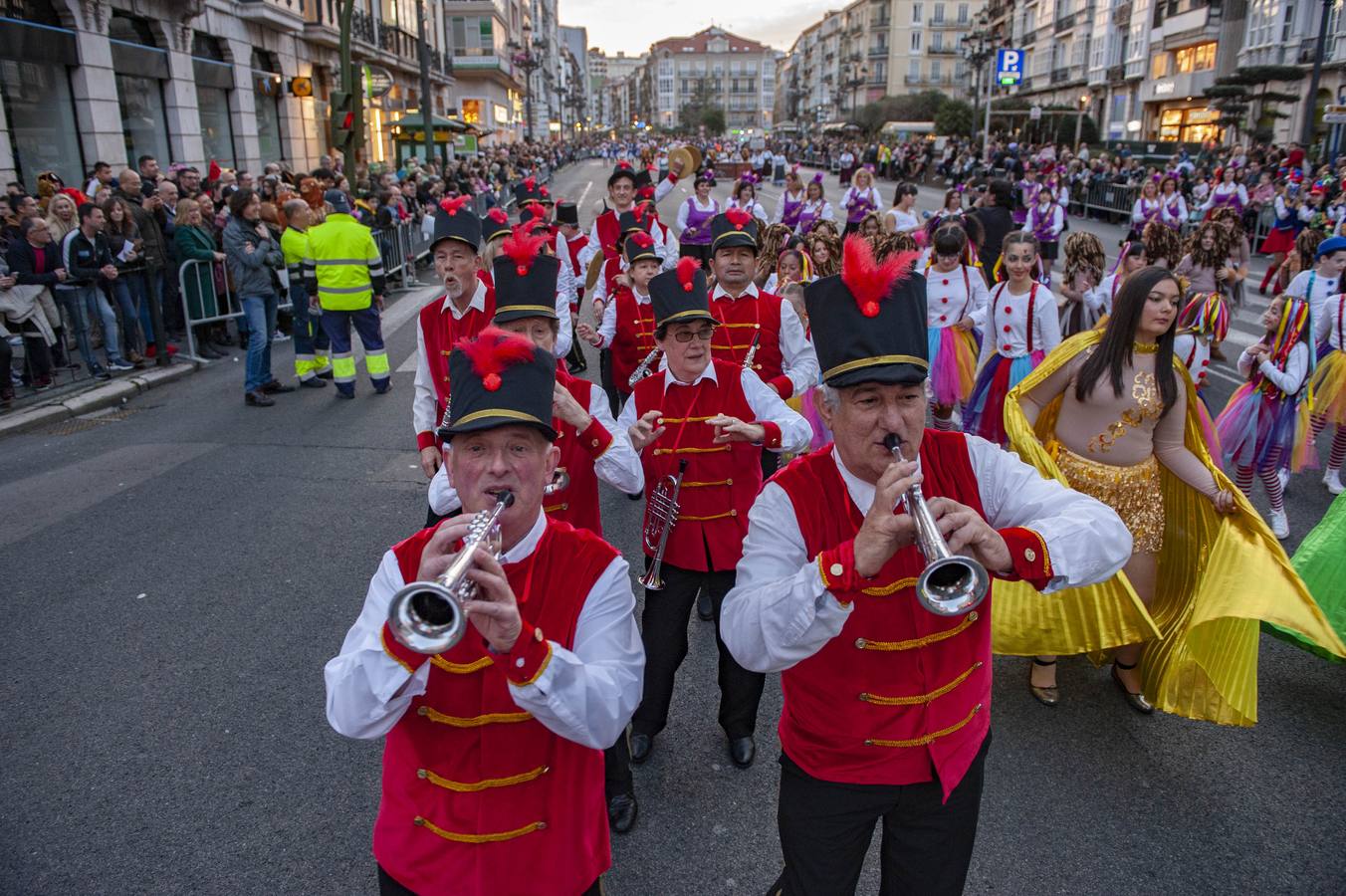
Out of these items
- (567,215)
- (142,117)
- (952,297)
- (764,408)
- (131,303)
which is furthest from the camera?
(142,117)

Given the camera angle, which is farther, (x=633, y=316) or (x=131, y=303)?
(x=131, y=303)

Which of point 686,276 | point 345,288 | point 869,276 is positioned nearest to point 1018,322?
point 686,276

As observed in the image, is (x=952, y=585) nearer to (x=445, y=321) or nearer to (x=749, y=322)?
(x=445, y=321)

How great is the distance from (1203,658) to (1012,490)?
2158mm

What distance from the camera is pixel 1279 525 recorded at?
21.1 feet

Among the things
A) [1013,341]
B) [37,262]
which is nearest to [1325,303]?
[1013,341]

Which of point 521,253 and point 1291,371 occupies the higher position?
point 521,253

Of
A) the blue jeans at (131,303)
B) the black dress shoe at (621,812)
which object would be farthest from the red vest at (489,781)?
the blue jeans at (131,303)

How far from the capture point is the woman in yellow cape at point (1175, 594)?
3.80 m

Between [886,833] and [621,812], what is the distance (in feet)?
4.81

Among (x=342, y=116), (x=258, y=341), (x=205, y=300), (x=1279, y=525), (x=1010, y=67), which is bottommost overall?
(x=1279, y=525)

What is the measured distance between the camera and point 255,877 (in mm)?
3342

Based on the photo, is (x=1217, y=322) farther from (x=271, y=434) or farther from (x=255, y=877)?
(x=271, y=434)

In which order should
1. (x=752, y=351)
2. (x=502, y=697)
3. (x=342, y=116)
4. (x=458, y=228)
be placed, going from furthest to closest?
(x=342, y=116) < (x=752, y=351) < (x=458, y=228) < (x=502, y=697)
